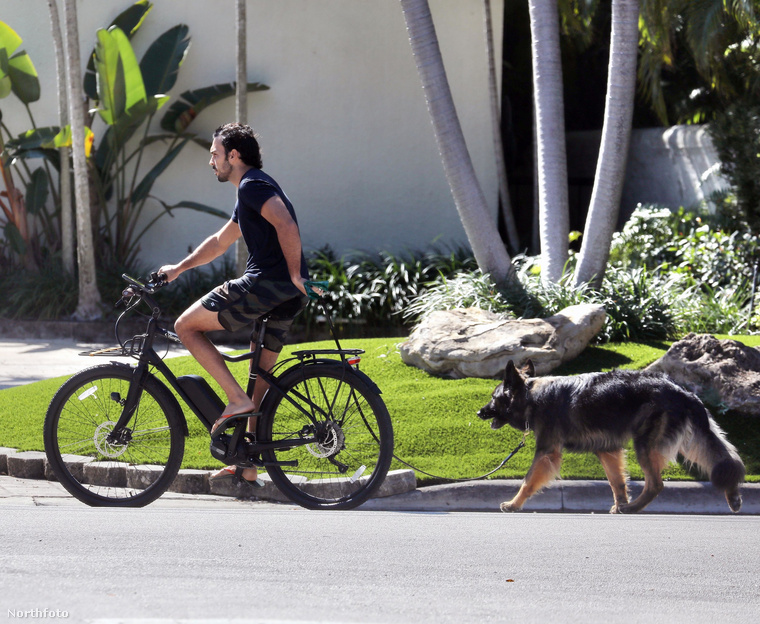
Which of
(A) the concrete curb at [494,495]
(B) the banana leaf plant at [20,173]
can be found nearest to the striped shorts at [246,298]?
(A) the concrete curb at [494,495]

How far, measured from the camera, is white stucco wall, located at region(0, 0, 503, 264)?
50.3 ft

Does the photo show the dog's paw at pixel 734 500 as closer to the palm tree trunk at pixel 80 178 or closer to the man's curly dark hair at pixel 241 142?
the man's curly dark hair at pixel 241 142

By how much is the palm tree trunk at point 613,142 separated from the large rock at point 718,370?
2414mm

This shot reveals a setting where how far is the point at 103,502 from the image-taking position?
5.62 meters

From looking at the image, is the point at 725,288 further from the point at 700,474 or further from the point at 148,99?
the point at 148,99

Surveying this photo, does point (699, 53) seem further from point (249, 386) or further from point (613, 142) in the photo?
point (249, 386)

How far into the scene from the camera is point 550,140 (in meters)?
10.3

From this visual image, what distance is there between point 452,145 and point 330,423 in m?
5.45

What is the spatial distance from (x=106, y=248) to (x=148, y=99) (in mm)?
2547

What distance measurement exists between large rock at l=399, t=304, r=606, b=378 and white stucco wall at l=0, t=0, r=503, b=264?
678 centimetres

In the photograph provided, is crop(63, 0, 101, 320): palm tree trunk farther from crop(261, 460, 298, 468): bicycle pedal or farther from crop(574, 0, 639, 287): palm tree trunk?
crop(261, 460, 298, 468): bicycle pedal

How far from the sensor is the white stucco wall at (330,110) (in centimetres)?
1534

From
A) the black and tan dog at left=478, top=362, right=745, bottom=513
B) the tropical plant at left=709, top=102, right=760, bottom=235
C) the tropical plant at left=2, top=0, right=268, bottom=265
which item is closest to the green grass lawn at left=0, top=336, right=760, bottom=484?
the black and tan dog at left=478, top=362, right=745, bottom=513

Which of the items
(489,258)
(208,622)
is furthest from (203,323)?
(489,258)
